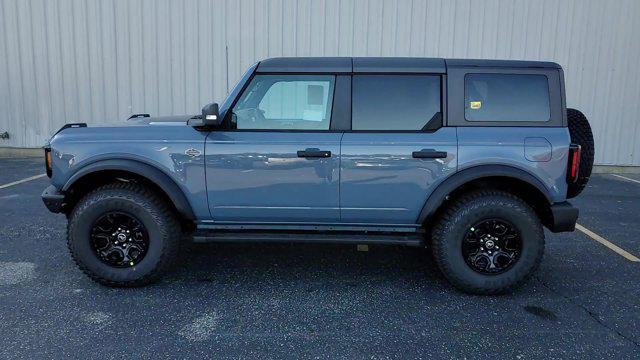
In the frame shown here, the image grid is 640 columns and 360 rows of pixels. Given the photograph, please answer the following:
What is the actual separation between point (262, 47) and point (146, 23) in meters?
2.54

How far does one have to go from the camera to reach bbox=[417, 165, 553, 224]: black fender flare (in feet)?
11.3

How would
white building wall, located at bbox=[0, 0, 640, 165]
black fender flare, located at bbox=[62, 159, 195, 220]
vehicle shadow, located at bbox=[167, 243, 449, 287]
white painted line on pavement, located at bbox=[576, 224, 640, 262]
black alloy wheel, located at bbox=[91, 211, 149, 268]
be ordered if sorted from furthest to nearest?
white building wall, located at bbox=[0, 0, 640, 165] < white painted line on pavement, located at bbox=[576, 224, 640, 262] < vehicle shadow, located at bbox=[167, 243, 449, 287] < black alloy wheel, located at bbox=[91, 211, 149, 268] < black fender flare, located at bbox=[62, 159, 195, 220]

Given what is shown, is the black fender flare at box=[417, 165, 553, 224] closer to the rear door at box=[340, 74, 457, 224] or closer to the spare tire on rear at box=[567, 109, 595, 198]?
the rear door at box=[340, 74, 457, 224]

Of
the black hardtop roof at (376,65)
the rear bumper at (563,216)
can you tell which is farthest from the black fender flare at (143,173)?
the rear bumper at (563,216)

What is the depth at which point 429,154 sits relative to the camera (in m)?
3.43

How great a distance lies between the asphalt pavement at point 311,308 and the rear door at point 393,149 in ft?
2.26

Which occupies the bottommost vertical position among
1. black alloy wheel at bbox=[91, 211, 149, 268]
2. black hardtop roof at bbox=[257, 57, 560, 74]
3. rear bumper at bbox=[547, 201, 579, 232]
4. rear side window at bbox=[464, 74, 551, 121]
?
black alloy wheel at bbox=[91, 211, 149, 268]

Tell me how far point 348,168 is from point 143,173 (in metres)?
1.57

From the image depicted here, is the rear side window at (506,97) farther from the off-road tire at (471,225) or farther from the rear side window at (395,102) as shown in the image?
the off-road tire at (471,225)

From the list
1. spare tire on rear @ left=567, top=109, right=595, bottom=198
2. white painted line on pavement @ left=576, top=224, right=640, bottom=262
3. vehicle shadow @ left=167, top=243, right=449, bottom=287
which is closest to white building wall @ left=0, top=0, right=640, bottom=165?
white painted line on pavement @ left=576, top=224, right=640, bottom=262

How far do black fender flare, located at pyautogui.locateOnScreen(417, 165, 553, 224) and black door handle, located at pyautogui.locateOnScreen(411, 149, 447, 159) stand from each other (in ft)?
0.62

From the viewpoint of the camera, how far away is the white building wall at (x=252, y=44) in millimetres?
9383

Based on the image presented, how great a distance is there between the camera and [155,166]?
11.6ft

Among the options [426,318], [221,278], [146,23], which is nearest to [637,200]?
[426,318]
